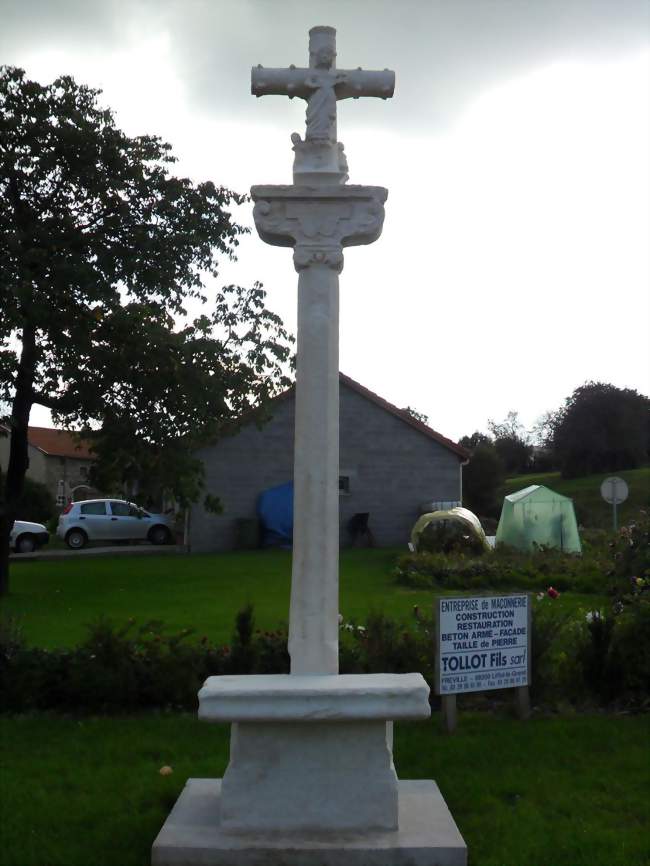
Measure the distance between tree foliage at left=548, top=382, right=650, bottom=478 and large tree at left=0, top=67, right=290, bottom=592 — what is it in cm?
4753

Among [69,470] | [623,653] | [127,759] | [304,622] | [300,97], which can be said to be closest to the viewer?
[304,622]

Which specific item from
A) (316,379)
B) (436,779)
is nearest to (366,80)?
(316,379)

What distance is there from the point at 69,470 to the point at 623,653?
5518 cm

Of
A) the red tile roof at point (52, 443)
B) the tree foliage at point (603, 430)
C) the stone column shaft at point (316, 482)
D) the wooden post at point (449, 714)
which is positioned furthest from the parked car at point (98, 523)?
the tree foliage at point (603, 430)

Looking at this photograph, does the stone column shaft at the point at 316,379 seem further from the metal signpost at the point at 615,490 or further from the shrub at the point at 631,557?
the metal signpost at the point at 615,490

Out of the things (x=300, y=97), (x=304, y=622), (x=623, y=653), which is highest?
(x=300, y=97)

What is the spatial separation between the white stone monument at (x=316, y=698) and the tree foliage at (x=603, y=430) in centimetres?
5773

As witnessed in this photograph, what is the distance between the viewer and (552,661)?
326 inches

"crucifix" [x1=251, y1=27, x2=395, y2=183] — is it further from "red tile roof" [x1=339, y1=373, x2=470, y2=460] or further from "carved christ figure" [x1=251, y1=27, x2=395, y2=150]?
"red tile roof" [x1=339, y1=373, x2=470, y2=460]

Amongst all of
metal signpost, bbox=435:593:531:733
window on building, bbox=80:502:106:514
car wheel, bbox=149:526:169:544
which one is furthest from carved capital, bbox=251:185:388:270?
car wheel, bbox=149:526:169:544

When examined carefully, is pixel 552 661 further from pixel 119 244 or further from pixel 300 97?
pixel 119 244

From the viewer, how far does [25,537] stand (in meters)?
29.4

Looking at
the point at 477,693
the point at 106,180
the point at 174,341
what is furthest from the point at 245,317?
the point at 477,693

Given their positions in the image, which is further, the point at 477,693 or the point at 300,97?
the point at 477,693
